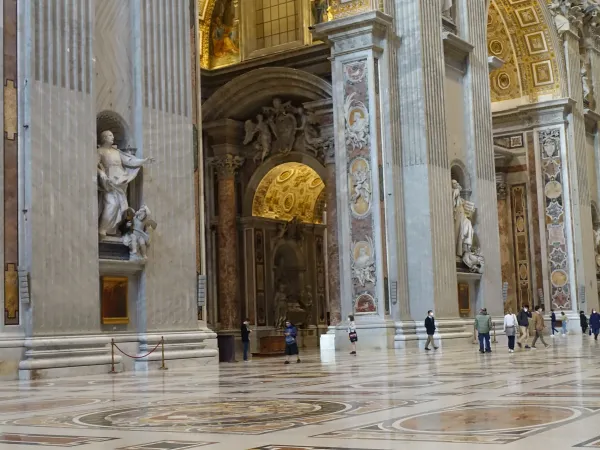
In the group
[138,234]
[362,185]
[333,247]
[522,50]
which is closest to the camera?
[138,234]

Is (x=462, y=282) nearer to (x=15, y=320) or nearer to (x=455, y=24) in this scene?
(x=455, y=24)

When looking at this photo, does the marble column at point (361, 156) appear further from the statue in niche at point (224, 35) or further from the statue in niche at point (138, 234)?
the statue in niche at point (138, 234)

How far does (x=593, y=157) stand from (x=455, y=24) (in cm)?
1179

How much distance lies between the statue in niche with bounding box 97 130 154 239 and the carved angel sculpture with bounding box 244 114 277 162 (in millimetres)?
12132

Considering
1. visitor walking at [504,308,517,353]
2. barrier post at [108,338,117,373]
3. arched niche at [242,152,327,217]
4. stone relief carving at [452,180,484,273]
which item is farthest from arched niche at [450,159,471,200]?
barrier post at [108,338,117,373]

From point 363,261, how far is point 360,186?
157 cm

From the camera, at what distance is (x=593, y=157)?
110 ft

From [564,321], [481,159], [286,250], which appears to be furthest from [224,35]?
[564,321]

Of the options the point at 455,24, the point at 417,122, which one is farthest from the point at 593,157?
the point at 417,122

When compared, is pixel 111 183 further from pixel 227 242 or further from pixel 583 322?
pixel 583 322

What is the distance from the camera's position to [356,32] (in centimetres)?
2098

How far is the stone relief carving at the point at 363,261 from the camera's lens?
67.6ft

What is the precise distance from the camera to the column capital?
2075 cm

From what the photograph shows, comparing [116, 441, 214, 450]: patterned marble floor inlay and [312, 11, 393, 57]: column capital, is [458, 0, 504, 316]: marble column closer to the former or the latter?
[312, 11, 393, 57]: column capital
